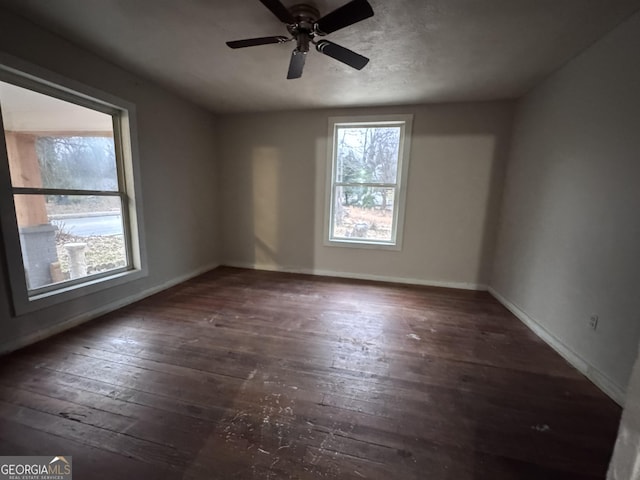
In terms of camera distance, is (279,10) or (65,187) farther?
(65,187)

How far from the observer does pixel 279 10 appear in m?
1.57

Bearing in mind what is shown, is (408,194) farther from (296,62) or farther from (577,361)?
(577,361)

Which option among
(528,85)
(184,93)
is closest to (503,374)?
(528,85)

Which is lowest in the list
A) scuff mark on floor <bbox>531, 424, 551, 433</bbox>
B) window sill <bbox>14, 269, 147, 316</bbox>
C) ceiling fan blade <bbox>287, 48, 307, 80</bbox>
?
scuff mark on floor <bbox>531, 424, 551, 433</bbox>

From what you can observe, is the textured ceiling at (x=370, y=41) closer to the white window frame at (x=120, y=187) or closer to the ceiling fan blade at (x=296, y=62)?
the ceiling fan blade at (x=296, y=62)

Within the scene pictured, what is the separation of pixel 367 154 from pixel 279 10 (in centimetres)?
244

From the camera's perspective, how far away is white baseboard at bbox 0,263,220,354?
1.98 metres

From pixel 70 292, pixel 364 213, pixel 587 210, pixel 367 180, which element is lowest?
pixel 70 292

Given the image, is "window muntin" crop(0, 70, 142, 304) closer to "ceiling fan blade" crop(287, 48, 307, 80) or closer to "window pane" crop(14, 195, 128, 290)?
"window pane" crop(14, 195, 128, 290)

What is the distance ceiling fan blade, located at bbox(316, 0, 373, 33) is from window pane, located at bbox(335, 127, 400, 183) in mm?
2118

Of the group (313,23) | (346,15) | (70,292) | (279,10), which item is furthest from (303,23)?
(70,292)

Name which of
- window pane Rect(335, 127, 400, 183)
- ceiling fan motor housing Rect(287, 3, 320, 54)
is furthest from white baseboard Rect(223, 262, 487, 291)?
ceiling fan motor housing Rect(287, 3, 320, 54)

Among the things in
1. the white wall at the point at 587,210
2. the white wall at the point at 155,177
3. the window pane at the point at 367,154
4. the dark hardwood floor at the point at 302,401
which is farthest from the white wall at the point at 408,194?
the dark hardwood floor at the point at 302,401

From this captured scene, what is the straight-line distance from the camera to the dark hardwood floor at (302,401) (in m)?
1.20
